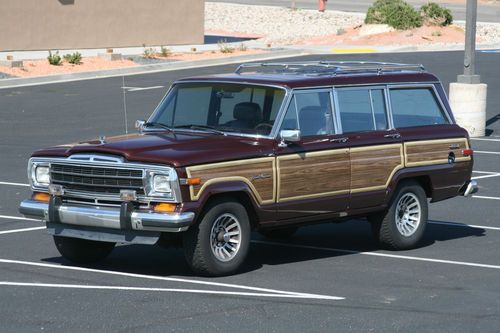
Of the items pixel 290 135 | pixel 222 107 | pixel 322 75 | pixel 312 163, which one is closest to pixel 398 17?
pixel 322 75

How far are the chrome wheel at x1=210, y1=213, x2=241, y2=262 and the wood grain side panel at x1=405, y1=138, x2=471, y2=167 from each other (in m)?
2.48

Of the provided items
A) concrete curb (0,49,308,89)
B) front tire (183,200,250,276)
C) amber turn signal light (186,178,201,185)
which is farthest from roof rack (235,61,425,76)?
concrete curb (0,49,308,89)

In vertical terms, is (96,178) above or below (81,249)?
above

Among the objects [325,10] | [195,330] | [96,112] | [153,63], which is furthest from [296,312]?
[325,10]

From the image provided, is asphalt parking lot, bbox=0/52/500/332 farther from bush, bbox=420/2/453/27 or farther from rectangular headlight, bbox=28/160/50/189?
bush, bbox=420/2/453/27

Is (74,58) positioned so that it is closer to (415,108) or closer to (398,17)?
(398,17)

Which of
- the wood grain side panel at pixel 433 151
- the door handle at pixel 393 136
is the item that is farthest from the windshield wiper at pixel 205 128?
the wood grain side panel at pixel 433 151

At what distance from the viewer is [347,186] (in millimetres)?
11695

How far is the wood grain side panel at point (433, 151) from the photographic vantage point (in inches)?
488

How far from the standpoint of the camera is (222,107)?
38.1 ft

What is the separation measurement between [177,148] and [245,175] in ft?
2.29

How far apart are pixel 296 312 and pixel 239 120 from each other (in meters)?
2.75

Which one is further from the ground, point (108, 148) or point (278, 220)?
point (108, 148)

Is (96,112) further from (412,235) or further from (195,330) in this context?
(195,330)
